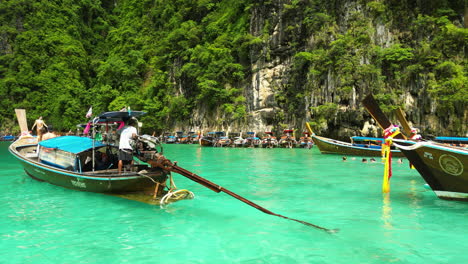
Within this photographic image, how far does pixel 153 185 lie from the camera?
29.9 feet

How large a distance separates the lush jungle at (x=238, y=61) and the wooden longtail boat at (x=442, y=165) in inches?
940

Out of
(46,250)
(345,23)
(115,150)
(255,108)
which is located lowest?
(46,250)

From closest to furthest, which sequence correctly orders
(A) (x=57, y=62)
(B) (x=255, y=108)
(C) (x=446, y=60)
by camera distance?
(C) (x=446, y=60)
(B) (x=255, y=108)
(A) (x=57, y=62)

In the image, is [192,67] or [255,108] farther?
[192,67]

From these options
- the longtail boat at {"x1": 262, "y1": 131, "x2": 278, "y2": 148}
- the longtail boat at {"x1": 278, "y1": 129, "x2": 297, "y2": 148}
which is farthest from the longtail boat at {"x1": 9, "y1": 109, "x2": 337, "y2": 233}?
the longtail boat at {"x1": 278, "y1": 129, "x2": 297, "y2": 148}

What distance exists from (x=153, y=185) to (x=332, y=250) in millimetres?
5324

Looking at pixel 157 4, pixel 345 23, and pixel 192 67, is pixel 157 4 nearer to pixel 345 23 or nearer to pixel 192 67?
pixel 192 67

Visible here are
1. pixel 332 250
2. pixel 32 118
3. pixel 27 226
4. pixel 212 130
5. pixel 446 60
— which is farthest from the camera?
pixel 32 118

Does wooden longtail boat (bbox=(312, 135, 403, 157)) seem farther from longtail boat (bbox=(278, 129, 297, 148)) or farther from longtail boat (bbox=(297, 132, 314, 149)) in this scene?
longtail boat (bbox=(278, 129, 297, 148))

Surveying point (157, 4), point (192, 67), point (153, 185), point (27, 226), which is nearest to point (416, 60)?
point (192, 67)

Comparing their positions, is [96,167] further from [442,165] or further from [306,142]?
[306,142]

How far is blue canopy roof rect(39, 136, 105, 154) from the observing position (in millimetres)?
10164

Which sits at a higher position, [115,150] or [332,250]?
[115,150]

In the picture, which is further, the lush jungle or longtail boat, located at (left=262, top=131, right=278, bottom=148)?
longtail boat, located at (left=262, top=131, right=278, bottom=148)
